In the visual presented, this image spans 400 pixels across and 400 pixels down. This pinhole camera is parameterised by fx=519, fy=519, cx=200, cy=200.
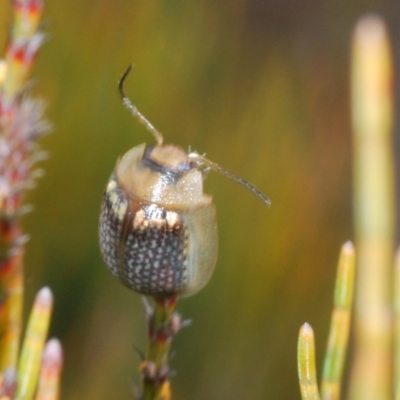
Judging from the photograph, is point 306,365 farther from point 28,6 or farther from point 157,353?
point 28,6

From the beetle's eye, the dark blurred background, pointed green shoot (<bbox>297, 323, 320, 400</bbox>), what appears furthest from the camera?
the dark blurred background

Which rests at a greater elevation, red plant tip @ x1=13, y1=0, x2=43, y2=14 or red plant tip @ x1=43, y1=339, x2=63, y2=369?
red plant tip @ x1=13, y1=0, x2=43, y2=14

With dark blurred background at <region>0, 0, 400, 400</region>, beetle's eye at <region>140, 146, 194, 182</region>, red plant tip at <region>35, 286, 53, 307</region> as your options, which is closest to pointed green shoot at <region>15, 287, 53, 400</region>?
red plant tip at <region>35, 286, 53, 307</region>

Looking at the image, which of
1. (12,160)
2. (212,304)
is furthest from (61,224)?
(12,160)

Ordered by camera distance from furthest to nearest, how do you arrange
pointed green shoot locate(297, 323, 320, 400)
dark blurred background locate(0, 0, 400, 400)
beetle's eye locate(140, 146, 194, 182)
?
dark blurred background locate(0, 0, 400, 400), beetle's eye locate(140, 146, 194, 182), pointed green shoot locate(297, 323, 320, 400)

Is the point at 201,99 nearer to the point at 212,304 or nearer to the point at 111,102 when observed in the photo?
the point at 111,102

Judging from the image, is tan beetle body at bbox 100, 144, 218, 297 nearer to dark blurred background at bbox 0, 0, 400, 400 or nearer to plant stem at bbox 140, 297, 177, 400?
plant stem at bbox 140, 297, 177, 400

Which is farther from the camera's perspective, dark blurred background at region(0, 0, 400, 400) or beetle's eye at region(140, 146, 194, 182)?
→ dark blurred background at region(0, 0, 400, 400)
